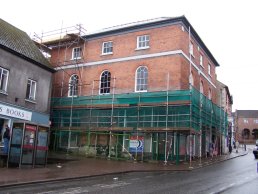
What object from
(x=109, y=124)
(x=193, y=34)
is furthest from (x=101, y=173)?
(x=193, y=34)

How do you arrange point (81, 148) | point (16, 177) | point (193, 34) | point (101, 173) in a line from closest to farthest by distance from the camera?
point (16, 177), point (101, 173), point (81, 148), point (193, 34)

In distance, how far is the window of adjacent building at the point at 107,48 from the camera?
29.7m

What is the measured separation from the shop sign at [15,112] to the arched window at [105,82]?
23.4ft

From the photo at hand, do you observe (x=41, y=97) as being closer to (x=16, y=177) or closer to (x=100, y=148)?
(x=100, y=148)

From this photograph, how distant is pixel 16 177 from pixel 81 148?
47.7 ft

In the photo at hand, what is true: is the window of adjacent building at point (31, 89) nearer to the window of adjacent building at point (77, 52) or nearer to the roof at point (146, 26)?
the window of adjacent building at point (77, 52)

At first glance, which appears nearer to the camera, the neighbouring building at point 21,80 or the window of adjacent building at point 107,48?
the neighbouring building at point 21,80

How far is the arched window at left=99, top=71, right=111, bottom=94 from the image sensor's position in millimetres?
29089

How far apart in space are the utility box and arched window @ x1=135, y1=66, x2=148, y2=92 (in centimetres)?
1124

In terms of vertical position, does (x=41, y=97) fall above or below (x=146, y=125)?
above

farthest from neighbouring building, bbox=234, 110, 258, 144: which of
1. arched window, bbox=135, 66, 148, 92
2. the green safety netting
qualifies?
arched window, bbox=135, 66, 148, 92

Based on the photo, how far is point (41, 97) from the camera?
2594cm

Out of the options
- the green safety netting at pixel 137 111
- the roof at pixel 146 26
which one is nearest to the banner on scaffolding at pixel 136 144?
the green safety netting at pixel 137 111

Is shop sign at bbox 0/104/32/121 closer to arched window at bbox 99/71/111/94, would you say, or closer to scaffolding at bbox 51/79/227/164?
scaffolding at bbox 51/79/227/164
